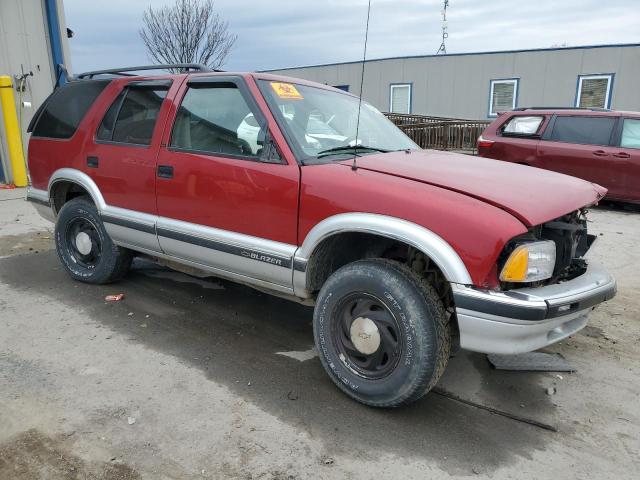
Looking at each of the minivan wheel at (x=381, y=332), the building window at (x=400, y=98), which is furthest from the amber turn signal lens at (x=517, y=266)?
the building window at (x=400, y=98)

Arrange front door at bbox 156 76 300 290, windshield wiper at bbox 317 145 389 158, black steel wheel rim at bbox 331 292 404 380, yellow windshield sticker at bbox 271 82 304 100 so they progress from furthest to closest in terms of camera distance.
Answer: yellow windshield sticker at bbox 271 82 304 100 → windshield wiper at bbox 317 145 389 158 → front door at bbox 156 76 300 290 → black steel wheel rim at bbox 331 292 404 380

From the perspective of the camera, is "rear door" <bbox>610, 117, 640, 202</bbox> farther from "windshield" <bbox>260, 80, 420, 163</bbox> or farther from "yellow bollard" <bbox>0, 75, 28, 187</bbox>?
"yellow bollard" <bbox>0, 75, 28, 187</bbox>

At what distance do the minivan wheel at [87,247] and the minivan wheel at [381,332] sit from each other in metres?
2.34

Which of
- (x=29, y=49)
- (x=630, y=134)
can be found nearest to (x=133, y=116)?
(x=29, y=49)

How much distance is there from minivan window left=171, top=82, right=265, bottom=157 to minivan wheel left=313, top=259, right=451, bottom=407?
1.06m

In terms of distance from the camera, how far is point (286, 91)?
348 cm

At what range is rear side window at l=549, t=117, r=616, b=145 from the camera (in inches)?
329

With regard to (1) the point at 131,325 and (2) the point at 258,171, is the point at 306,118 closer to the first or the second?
(2) the point at 258,171

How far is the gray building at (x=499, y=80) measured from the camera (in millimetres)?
17473

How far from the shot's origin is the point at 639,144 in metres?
8.12

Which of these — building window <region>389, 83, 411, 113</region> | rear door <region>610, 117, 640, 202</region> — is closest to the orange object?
rear door <region>610, 117, 640, 202</region>

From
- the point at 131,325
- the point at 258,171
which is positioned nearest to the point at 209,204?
the point at 258,171

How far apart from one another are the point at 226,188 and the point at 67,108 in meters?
2.19

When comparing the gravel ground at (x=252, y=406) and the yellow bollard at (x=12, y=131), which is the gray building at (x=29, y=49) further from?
the gravel ground at (x=252, y=406)
